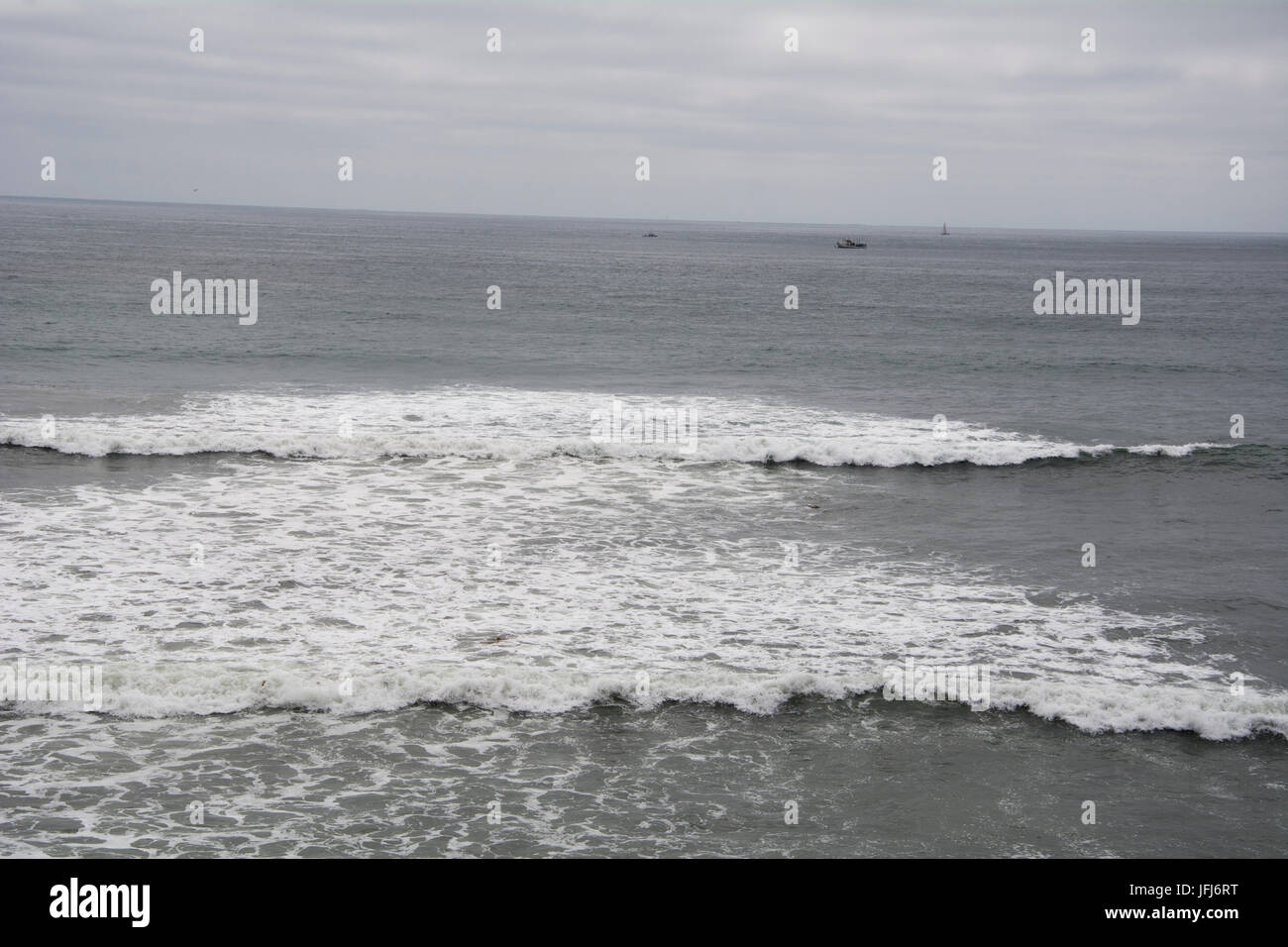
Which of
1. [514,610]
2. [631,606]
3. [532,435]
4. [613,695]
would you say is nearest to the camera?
[613,695]

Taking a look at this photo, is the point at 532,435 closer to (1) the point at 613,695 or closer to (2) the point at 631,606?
(2) the point at 631,606

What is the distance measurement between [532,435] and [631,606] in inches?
450

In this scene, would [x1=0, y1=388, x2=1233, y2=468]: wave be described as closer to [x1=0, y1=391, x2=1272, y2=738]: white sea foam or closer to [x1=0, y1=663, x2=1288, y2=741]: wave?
[x1=0, y1=391, x2=1272, y2=738]: white sea foam

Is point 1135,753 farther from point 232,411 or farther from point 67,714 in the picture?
point 232,411

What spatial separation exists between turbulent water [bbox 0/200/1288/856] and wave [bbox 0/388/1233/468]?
0.46ft

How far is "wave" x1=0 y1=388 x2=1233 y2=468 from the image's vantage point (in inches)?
938

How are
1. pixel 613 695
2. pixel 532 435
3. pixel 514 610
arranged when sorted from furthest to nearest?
pixel 532 435
pixel 514 610
pixel 613 695

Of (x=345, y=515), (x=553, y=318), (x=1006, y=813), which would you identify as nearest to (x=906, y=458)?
(x=345, y=515)

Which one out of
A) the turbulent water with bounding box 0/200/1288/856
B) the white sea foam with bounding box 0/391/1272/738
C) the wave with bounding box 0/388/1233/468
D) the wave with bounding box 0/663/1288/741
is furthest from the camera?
the wave with bounding box 0/388/1233/468

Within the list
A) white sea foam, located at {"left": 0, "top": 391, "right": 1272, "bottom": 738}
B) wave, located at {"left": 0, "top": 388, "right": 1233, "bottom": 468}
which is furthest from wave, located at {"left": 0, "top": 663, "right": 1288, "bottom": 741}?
wave, located at {"left": 0, "top": 388, "right": 1233, "bottom": 468}

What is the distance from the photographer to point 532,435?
84.3ft

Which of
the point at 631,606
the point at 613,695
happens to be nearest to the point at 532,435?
the point at 631,606

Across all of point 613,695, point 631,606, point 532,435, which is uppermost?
point 532,435

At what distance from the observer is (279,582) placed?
50.2ft
